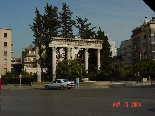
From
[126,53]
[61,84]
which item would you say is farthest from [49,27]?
[126,53]

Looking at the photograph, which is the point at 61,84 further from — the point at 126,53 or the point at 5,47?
the point at 126,53

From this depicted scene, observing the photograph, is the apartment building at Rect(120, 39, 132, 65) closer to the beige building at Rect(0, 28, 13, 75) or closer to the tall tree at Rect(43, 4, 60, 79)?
the beige building at Rect(0, 28, 13, 75)

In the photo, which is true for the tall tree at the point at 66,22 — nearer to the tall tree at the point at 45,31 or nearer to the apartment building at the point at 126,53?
the tall tree at the point at 45,31

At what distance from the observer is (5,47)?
9750 cm

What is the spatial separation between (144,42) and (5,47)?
46970 millimetres

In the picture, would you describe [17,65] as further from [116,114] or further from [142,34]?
[116,114]

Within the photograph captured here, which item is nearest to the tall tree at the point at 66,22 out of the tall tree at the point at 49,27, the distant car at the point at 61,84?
the tall tree at the point at 49,27

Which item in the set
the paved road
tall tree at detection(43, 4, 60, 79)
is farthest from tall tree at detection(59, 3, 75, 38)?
the paved road

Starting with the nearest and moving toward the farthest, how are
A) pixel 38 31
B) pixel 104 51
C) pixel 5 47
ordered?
pixel 38 31, pixel 104 51, pixel 5 47

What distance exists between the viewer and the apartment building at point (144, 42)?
9962 centimetres

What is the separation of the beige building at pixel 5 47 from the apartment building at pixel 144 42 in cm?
4490

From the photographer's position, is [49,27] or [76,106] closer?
[76,106]

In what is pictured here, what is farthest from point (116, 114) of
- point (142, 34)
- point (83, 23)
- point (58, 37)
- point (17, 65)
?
point (17, 65)

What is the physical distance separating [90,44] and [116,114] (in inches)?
2201
